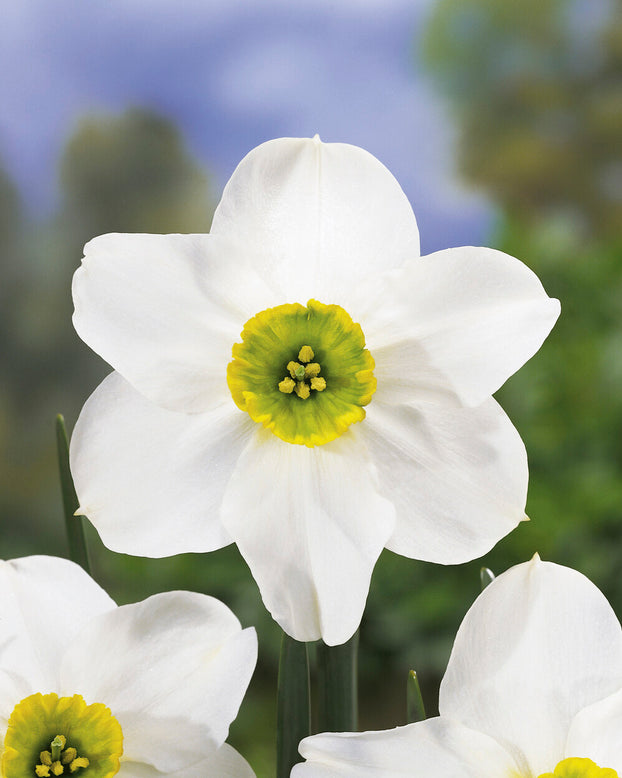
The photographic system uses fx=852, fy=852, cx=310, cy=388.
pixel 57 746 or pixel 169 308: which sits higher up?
pixel 169 308

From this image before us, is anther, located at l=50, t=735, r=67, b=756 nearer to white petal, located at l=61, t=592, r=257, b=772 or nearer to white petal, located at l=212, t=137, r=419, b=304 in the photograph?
white petal, located at l=61, t=592, r=257, b=772

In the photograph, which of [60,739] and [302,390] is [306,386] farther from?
[60,739]

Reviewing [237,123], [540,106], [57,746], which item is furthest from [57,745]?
[540,106]

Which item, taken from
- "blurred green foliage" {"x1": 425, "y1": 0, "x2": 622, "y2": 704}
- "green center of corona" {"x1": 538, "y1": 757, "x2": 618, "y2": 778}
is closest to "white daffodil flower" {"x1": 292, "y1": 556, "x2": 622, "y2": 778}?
"green center of corona" {"x1": 538, "y1": 757, "x2": 618, "y2": 778}

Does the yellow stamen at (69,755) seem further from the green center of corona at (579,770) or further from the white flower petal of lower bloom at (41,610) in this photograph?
the green center of corona at (579,770)

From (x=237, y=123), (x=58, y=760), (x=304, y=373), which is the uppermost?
(x=304, y=373)

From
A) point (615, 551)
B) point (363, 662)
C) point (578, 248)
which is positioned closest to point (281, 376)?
point (615, 551)

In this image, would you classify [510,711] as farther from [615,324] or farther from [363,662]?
[615,324]
